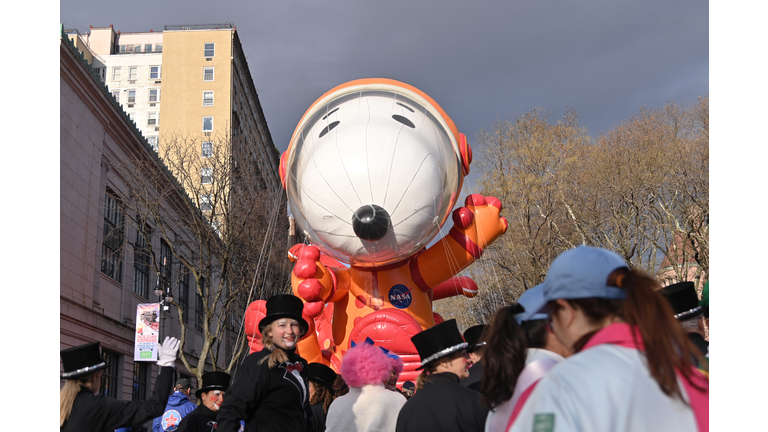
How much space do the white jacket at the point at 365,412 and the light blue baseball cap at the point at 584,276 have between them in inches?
106

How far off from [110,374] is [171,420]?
1382cm

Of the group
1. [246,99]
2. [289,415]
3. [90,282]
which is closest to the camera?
[289,415]

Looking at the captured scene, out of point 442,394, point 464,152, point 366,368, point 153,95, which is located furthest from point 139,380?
point 153,95

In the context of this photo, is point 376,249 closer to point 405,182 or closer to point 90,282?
point 405,182

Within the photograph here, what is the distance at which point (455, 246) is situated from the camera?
805 cm

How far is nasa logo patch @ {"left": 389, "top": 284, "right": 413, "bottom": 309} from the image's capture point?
788 cm

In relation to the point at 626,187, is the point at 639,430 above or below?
below

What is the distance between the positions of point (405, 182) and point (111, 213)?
52.4ft

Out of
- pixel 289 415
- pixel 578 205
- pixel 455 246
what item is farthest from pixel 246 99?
pixel 289 415

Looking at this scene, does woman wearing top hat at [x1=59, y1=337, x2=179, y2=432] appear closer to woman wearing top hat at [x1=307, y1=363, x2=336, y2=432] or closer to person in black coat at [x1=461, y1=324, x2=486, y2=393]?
woman wearing top hat at [x1=307, y1=363, x2=336, y2=432]

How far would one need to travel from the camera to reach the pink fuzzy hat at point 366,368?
452cm

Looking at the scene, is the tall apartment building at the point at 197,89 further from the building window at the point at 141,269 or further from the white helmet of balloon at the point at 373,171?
the white helmet of balloon at the point at 373,171

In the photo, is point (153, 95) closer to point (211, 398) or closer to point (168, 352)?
point (211, 398)

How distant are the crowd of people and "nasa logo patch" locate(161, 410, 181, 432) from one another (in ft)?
12.3
